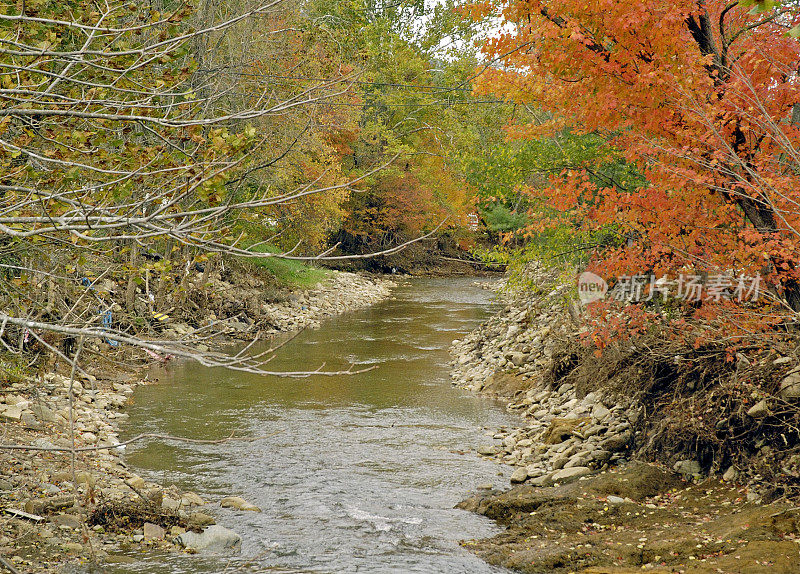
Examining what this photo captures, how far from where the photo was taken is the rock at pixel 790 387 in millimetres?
6824

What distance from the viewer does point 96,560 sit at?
5.96 meters

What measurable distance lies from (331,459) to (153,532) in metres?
3.11

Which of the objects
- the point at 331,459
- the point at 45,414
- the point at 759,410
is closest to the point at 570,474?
the point at 759,410

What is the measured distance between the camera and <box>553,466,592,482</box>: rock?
8.53 m

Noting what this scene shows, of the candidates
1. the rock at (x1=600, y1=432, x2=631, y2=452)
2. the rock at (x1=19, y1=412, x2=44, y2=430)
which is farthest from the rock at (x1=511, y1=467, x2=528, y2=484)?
the rock at (x1=19, y1=412, x2=44, y2=430)

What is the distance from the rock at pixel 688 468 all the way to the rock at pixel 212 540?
450 centimetres

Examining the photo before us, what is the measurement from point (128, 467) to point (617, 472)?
5686mm

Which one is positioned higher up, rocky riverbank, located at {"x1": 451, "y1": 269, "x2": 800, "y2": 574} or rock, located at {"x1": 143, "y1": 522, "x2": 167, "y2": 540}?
rocky riverbank, located at {"x1": 451, "y1": 269, "x2": 800, "y2": 574}

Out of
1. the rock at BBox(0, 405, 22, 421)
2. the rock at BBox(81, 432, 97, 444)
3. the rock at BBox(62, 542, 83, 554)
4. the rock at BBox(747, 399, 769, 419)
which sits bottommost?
the rock at BBox(81, 432, 97, 444)

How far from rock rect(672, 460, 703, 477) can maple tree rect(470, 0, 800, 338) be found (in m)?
1.81

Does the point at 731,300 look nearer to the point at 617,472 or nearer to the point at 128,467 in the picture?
the point at 617,472

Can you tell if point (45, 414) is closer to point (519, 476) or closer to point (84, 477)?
point (84, 477)

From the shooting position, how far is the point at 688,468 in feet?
25.5

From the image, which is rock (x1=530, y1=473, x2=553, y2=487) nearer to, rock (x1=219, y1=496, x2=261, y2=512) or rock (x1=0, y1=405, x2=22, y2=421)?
rock (x1=219, y1=496, x2=261, y2=512)
